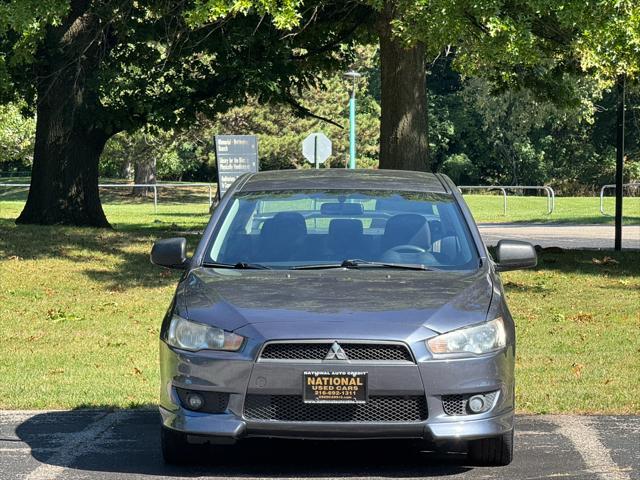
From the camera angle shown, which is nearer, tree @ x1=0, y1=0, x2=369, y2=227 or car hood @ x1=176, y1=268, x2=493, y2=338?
car hood @ x1=176, y1=268, x2=493, y2=338

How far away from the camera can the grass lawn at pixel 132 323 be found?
31.2 ft

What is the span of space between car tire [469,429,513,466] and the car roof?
6.07 feet

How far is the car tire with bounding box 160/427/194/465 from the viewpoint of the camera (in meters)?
6.63

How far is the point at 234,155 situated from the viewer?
23.6 metres

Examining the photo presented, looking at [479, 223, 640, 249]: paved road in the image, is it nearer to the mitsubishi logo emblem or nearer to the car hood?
the car hood

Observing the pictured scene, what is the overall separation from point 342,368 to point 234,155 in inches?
698

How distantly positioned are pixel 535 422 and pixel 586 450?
40.3 inches

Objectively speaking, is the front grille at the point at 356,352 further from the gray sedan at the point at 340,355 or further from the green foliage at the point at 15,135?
the green foliage at the point at 15,135

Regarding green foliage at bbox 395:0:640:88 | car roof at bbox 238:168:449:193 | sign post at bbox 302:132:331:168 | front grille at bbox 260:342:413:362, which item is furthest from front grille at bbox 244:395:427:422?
sign post at bbox 302:132:331:168

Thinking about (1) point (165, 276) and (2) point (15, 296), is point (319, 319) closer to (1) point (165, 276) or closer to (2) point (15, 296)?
(2) point (15, 296)

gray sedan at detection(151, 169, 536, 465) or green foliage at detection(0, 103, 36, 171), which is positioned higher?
green foliage at detection(0, 103, 36, 171)

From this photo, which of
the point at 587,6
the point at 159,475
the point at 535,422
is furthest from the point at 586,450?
the point at 587,6

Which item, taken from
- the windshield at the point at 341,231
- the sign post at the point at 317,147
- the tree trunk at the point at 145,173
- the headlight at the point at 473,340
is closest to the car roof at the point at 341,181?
the windshield at the point at 341,231

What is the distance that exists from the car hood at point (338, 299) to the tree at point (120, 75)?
46.4ft
